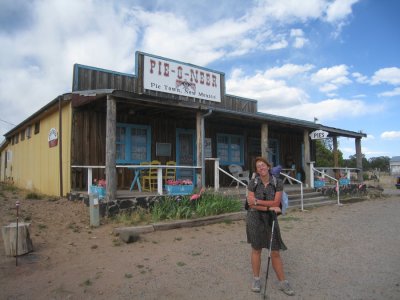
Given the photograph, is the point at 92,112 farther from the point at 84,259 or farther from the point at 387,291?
the point at 387,291

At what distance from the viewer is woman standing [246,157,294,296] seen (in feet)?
12.6

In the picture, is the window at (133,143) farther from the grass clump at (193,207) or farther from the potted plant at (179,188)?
the grass clump at (193,207)

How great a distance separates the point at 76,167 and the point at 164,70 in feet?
15.0

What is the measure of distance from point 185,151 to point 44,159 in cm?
485

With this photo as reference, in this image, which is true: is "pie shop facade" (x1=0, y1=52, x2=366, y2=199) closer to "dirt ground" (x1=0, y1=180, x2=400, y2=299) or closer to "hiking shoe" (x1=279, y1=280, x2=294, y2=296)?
"dirt ground" (x1=0, y1=180, x2=400, y2=299)

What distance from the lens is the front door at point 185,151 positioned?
11781 mm

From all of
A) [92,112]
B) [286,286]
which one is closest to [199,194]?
[92,112]

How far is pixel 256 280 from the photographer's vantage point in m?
3.89

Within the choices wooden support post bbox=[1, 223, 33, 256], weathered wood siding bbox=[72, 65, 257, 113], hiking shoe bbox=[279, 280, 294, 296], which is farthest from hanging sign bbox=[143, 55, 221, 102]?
hiking shoe bbox=[279, 280, 294, 296]

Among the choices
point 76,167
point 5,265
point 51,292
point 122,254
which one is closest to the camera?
point 51,292

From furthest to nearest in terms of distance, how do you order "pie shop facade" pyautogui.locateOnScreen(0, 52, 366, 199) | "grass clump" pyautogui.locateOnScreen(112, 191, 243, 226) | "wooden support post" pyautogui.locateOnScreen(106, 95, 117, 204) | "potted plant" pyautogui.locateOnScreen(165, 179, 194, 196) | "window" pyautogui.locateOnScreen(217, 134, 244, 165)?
"window" pyautogui.locateOnScreen(217, 134, 244, 165) < "pie shop facade" pyautogui.locateOnScreen(0, 52, 366, 199) < "potted plant" pyautogui.locateOnScreen(165, 179, 194, 196) < "wooden support post" pyautogui.locateOnScreen(106, 95, 117, 204) < "grass clump" pyautogui.locateOnScreen(112, 191, 243, 226)

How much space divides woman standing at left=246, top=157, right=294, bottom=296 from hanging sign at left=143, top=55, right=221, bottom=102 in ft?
26.9

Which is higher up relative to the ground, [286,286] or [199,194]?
[199,194]

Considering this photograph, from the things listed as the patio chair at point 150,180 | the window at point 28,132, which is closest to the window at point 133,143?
the patio chair at point 150,180
